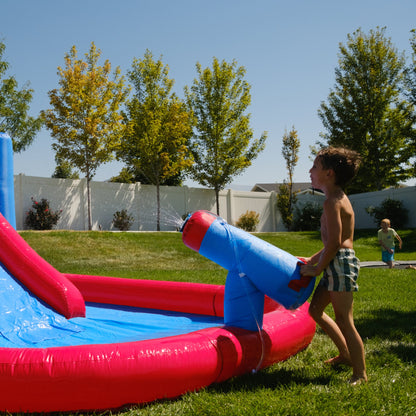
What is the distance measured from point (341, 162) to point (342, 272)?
2.39 feet

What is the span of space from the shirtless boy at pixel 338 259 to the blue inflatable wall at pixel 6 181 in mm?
3864

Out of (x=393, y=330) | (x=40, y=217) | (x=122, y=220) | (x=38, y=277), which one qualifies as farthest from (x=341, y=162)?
(x=122, y=220)

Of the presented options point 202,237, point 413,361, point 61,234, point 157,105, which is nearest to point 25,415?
point 202,237

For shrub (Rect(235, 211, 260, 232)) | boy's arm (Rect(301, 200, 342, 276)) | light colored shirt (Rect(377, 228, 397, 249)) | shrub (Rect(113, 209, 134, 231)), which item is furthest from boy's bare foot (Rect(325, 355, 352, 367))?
shrub (Rect(235, 211, 260, 232))

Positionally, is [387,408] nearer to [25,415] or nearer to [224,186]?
[25,415]

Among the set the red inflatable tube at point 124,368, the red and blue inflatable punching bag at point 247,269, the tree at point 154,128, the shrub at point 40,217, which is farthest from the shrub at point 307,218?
the red inflatable tube at point 124,368

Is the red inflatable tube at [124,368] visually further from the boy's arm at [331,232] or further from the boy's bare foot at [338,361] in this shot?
the boy's arm at [331,232]

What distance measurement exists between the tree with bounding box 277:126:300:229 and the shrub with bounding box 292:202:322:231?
1.40ft

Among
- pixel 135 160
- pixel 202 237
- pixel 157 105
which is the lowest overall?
pixel 202 237

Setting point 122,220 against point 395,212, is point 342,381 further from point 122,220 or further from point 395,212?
point 395,212

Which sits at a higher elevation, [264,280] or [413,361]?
[264,280]

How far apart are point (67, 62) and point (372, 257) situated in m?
13.4

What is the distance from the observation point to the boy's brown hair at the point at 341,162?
3.11m

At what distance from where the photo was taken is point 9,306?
4266 millimetres
